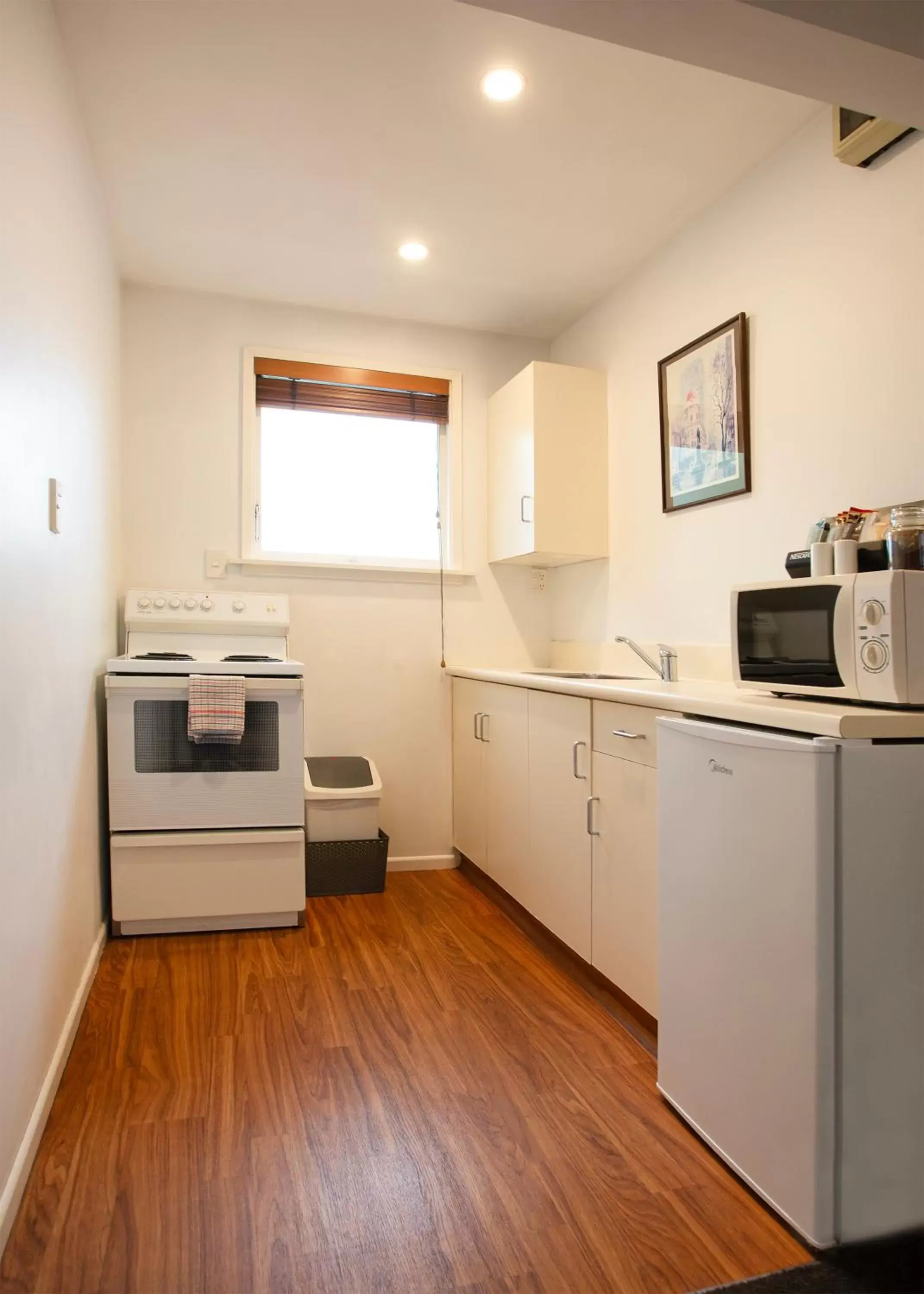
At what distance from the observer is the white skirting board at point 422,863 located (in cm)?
354

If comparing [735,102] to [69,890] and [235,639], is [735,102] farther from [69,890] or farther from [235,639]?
[69,890]

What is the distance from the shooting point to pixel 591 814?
2166 millimetres

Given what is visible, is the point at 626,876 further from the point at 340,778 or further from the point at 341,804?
the point at 340,778

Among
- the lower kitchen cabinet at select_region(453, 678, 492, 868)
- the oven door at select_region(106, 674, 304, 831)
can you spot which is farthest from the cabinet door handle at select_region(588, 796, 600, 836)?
the oven door at select_region(106, 674, 304, 831)

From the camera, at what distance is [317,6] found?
177 cm

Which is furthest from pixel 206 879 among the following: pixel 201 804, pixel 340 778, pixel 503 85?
pixel 503 85

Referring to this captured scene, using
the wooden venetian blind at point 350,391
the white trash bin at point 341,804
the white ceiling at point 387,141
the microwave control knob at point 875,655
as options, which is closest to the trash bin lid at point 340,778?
the white trash bin at point 341,804

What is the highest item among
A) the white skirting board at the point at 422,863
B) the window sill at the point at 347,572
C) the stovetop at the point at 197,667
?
the window sill at the point at 347,572

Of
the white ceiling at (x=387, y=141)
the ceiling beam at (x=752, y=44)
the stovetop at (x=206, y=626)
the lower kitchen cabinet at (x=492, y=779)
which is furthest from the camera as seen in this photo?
the stovetop at (x=206, y=626)

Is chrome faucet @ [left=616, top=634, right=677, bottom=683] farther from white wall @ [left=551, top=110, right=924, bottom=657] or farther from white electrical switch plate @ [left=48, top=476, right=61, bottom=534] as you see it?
white electrical switch plate @ [left=48, top=476, right=61, bottom=534]

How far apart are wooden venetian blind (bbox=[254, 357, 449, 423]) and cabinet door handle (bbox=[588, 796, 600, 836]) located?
6.96 ft

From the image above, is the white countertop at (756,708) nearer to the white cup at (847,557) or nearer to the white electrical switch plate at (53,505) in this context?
the white cup at (847,557)

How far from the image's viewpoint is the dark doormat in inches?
46.8

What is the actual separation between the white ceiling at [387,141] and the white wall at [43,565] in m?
0.21
